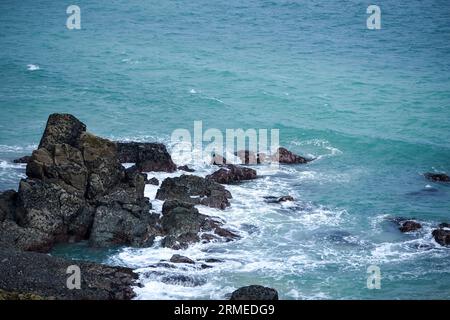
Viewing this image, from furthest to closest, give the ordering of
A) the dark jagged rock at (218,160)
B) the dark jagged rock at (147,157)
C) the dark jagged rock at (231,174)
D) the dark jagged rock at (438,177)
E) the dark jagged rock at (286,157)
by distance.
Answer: the dark jagged rock at (286,157) → the dark jagged rock at (218,160) → the dark jagged rock at (438,177) → the dark jagged rock at (147,157) → the dark jagged rock at (231,174)

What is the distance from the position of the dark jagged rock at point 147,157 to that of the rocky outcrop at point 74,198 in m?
4.55

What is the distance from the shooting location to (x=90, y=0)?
102 m

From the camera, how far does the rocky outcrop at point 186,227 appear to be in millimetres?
34469

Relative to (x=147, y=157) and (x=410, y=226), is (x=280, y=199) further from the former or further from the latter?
(x=147, y=157)

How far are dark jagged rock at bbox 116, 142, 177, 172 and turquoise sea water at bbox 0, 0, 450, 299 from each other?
15.2 ft

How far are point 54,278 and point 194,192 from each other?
1245 centimetres

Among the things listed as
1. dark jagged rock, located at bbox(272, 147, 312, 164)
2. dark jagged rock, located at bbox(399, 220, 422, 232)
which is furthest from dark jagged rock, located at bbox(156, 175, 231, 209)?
dark jagged rock, located at bbox(399, 220, 422, 232)

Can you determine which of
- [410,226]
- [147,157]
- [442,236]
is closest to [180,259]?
[147,157]

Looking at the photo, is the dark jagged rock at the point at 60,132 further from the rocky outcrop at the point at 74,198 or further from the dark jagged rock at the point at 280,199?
the dark jagged rock at the point at 280,199

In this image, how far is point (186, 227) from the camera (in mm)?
35250

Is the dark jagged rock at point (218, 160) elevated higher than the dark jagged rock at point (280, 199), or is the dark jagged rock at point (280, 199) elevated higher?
the dark jagged rock at point (218, 160)

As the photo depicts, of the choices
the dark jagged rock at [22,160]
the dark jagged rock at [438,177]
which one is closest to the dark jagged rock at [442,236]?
the dark jagged rock at [438,177]
